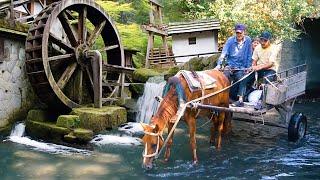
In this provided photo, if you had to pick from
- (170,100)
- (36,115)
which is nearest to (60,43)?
(36,115)

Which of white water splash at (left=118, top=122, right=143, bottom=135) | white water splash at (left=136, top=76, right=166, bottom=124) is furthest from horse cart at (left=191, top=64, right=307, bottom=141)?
white water splash at (left=136, top=76, right=166, bottom=124)

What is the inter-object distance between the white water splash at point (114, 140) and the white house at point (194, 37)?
11.4 metres

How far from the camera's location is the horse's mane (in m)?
7.12

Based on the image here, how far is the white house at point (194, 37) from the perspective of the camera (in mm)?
21153

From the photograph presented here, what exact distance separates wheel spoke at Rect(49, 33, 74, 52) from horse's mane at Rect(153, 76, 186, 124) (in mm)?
5532

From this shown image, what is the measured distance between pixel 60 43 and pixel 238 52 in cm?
580

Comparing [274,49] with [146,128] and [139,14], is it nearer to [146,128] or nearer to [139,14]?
[146,128]

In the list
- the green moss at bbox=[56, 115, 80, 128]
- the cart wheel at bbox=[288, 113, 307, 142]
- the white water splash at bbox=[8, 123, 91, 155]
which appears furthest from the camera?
the green moss at bbox=[56, 115, 80, 128]

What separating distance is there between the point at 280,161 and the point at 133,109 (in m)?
5.67

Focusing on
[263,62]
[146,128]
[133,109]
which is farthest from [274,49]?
[133,109]

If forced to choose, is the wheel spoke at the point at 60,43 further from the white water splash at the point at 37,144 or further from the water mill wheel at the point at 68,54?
the white water splash at the point at 37,144

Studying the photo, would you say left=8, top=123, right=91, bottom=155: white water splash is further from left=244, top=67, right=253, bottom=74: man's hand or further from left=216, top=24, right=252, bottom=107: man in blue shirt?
left=244, top=67, right=253, bottom=74: man's hand

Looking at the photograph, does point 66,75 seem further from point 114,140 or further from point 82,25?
point 114,140

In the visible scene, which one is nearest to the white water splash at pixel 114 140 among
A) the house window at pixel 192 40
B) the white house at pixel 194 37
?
the white house at pixel 194 37
